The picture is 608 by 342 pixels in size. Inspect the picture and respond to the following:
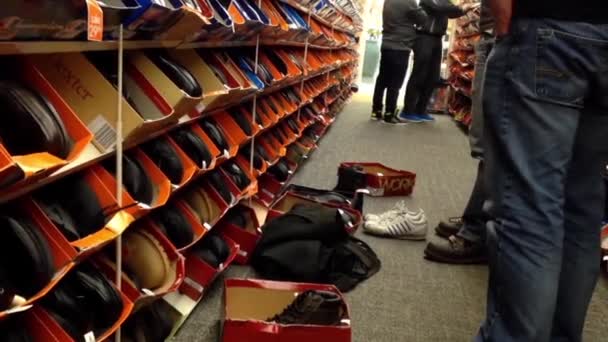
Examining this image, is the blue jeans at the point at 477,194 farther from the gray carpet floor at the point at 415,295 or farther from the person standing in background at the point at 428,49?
the person standing in background at the point at 428,49

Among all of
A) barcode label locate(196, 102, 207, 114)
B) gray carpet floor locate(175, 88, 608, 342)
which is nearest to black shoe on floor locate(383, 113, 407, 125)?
gray carpet floor locate(175, 88, 608, 342)

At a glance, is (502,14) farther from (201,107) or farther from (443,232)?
(443,232)

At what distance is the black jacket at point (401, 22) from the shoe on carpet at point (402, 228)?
3.85 meters

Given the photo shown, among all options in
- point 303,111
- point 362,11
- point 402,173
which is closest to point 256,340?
point 402,173

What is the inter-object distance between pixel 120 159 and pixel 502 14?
866 mm

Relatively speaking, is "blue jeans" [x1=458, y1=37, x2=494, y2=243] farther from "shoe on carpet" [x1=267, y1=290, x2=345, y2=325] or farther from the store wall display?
the store wall display

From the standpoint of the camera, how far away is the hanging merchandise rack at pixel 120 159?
41.6 inches

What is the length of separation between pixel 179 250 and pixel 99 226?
1.32ft

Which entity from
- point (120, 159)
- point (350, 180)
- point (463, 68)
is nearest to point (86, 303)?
point (120, 159)

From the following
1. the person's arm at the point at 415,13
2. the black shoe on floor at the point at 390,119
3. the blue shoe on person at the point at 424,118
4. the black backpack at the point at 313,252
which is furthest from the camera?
the blue shoe on person at the point at 424,118

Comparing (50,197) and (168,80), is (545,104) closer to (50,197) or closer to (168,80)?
(168,80)

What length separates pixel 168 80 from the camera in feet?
4.86

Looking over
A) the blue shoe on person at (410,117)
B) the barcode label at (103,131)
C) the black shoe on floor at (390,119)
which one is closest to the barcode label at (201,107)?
the barcode label at (103,131)

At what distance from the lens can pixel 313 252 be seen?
6.84ft
